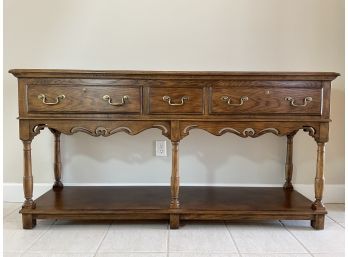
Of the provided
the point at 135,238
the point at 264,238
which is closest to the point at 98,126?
the point at 135,238

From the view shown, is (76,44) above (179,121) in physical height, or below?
above

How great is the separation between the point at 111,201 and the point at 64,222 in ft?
0.96

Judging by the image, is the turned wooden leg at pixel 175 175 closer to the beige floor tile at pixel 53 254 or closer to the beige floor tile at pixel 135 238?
the beige floor tile at pixel 135 238

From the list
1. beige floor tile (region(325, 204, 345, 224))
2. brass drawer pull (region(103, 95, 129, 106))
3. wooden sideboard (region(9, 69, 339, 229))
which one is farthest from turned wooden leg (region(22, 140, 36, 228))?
beige floor tile (region(325, 204, 345, 224))

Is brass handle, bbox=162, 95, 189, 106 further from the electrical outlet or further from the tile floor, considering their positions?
the tile floor

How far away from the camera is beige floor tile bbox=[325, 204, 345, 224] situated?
1812 mm

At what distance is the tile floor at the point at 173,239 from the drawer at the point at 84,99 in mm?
639

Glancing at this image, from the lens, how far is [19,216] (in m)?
1.83

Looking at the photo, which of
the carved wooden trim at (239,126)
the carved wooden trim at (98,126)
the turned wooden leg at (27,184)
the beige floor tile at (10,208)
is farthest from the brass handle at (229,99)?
the beige floor tile at (10,208)

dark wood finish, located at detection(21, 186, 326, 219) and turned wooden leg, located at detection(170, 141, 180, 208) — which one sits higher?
turned wooden leg, located at detection(170, 141, 180, 208)

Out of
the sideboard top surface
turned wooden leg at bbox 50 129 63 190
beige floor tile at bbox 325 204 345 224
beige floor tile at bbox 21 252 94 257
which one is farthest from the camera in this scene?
turned wooden leg at bbox 50 129 63 190

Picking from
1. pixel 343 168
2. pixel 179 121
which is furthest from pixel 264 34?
pixel 343 168

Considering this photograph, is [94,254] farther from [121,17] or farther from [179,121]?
[121,17]

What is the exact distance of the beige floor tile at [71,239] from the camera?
1.42 meters
